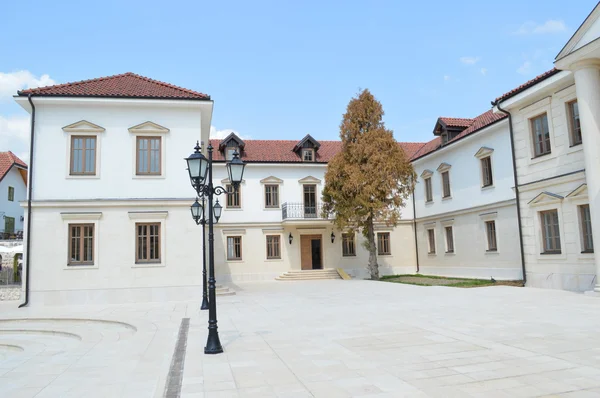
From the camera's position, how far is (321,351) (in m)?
6.76

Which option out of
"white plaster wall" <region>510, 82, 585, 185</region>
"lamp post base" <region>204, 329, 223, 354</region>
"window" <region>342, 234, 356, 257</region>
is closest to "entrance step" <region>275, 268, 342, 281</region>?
"window" <region>342, 234, 356, 257</region>

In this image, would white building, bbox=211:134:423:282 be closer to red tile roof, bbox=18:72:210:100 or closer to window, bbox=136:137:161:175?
red tile roof, bbox=18:72:210:100

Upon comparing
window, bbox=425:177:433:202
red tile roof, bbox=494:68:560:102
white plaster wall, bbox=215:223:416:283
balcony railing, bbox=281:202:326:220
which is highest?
red tile roof, bbox=494:68:560:102

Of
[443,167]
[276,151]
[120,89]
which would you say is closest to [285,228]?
[276,151]

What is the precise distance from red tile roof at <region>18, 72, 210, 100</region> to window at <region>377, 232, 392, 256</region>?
14.9m

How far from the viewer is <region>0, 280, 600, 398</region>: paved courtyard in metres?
5.05

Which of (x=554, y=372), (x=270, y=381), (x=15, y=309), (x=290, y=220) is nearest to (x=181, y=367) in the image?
(x=270, y=381)

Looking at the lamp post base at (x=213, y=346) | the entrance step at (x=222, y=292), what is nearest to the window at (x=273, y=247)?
the entrance step at (x=222, y=292)

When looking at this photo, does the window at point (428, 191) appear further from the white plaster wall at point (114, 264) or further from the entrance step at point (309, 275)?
the white plaster wall at point (114, 264)

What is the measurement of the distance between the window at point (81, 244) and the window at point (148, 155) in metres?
2.56

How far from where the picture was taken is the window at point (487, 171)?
1967 cm

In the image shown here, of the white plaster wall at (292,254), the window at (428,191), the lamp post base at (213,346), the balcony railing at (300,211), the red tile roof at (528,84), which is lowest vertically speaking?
the lamp post base at (213,346)

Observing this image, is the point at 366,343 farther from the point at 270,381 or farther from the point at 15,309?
the point at 15,309

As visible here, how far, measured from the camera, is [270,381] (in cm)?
527
